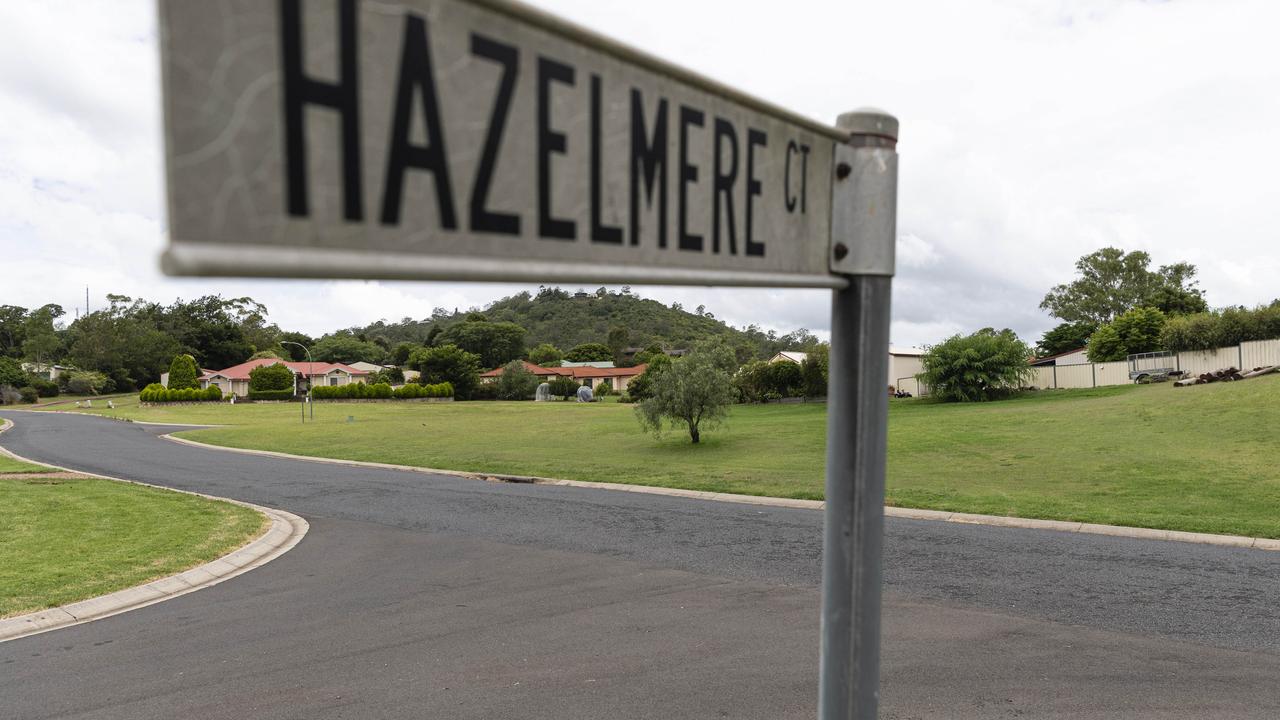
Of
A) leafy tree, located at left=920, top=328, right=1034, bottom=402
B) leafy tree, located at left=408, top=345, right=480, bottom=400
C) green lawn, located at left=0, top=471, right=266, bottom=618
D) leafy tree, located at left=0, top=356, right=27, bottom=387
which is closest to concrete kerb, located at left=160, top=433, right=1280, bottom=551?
green lawn, located at left=0, top=471, right=266, bottom=618

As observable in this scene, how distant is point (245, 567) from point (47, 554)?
2.86 m

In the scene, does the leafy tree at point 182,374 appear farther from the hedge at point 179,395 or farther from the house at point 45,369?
the house at point 45,369

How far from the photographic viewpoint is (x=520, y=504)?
1491 cm

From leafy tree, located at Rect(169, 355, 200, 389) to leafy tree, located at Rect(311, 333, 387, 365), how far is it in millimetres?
52591

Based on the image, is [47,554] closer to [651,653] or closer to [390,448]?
[651,653]

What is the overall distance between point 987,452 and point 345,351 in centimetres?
12166

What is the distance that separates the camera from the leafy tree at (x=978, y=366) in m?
41.1

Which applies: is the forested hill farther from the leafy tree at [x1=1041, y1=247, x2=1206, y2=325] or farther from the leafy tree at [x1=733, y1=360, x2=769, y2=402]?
the leafy tree at [x1=733, y1=360, x2=769, y2=402]

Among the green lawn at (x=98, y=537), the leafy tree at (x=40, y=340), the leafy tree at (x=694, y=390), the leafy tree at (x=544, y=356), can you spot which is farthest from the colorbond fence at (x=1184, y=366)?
the leafy tree at (x=40, y=340)

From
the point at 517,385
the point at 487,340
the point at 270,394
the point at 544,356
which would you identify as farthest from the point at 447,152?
the point at 544,356

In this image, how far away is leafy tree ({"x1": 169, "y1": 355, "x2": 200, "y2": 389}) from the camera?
7350cm

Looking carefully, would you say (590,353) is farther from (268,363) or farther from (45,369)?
(45,369)

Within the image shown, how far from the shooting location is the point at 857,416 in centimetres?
145

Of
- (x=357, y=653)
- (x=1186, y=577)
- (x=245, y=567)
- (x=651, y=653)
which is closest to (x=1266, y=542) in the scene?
(x=1186, y=577)
